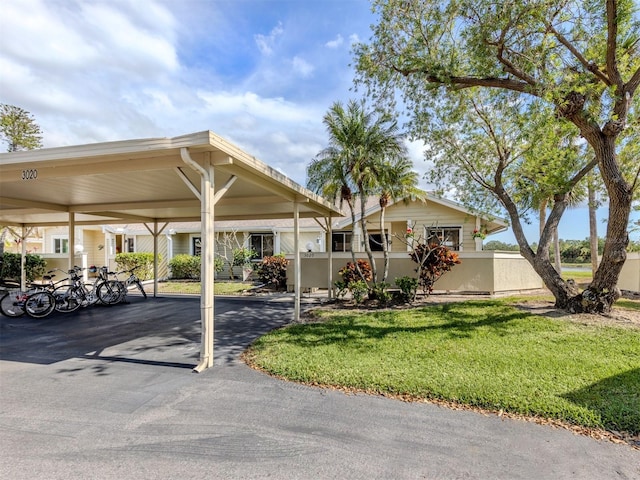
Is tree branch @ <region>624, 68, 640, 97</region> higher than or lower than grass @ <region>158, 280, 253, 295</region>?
higher

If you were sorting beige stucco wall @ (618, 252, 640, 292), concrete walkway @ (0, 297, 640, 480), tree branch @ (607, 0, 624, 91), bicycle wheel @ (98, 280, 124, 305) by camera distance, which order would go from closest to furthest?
concrete walkway @ (0, 297, 640, 480)
tree branch @ (607, 0, 624, 91)
bicycle wheel @ (98, 280, 124, 305)
beige stucco wall @ (618, 252, 640, 292)

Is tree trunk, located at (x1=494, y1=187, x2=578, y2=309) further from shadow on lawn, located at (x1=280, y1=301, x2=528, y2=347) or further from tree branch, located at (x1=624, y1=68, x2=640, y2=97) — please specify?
tree branch, located at (x1=624, y1=68, x2=640, y2=97)

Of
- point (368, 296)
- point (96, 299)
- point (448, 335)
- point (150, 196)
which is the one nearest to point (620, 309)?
point (448, 335)

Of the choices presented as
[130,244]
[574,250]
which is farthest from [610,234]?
[574,250]

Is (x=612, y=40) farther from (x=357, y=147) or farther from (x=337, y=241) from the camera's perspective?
(x=337, y=241)

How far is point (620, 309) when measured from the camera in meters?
7.48

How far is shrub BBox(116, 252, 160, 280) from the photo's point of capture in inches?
687

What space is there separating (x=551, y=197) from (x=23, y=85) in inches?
822

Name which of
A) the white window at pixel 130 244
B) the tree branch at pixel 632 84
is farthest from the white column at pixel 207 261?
the white window at pixel 130 244

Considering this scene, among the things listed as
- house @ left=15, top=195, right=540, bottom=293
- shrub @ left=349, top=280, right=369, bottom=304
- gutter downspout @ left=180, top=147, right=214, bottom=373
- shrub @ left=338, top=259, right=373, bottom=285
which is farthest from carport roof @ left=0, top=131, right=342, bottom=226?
shrub @ left=349, top=280, right=369, bottom=304

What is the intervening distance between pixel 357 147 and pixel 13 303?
940 centimetres

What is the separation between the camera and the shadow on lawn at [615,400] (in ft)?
10.6

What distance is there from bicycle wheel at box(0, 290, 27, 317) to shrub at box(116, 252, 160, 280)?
27.8 ft

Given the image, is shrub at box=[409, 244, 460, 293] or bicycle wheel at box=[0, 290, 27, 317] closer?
bicycle wheel at box=[0, 290, 27, 317]
